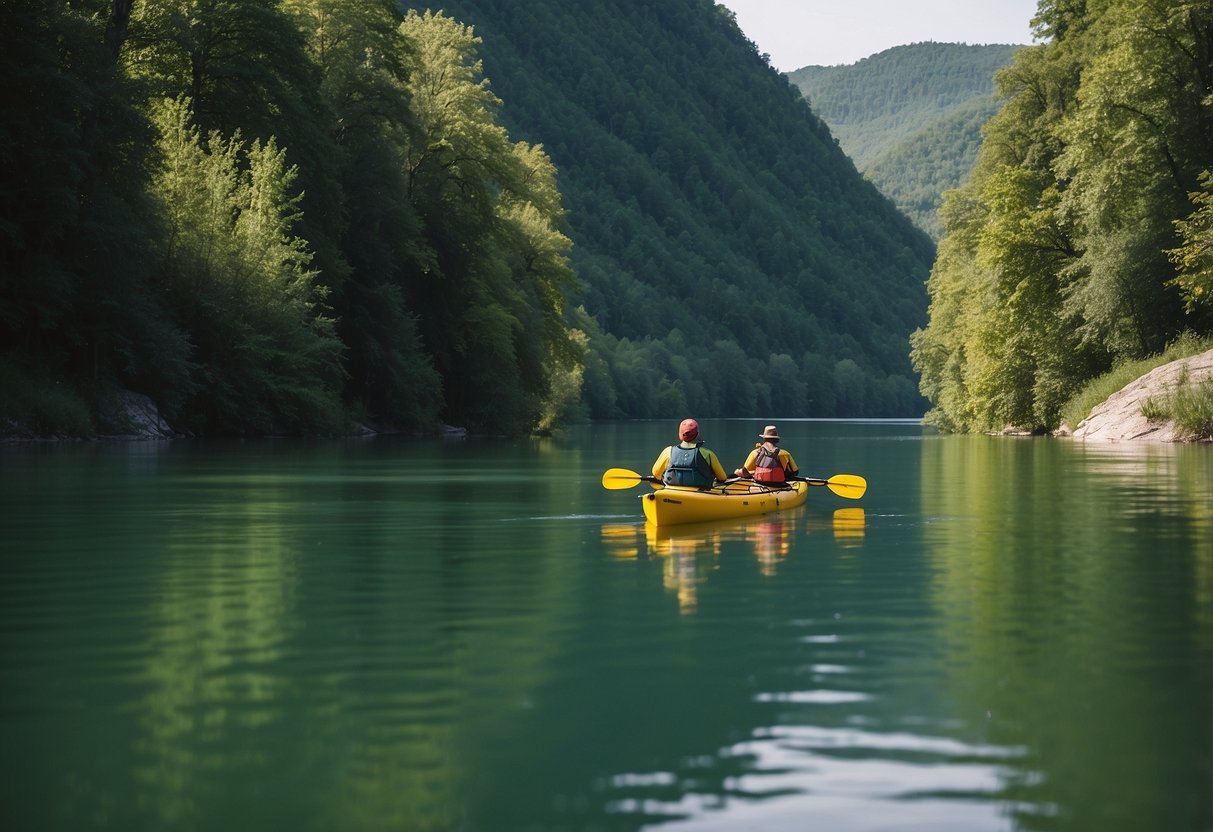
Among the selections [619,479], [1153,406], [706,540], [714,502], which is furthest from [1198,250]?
[706,540]

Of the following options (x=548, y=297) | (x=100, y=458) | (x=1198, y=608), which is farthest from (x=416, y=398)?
(x=1198, y=608)

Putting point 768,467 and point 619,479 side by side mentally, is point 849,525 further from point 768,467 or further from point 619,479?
point 619,479

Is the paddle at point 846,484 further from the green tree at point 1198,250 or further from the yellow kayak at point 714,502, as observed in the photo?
the green tree at point 1198,250

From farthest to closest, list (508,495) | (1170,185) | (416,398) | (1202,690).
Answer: (416,398)
(1170,185)
(508,495)
(1202,690)

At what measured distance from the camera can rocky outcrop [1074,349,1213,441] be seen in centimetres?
4616

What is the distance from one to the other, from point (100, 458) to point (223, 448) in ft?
25.9

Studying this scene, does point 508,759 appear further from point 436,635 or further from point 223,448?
point 223,448

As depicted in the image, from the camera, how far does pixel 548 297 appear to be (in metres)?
72.0

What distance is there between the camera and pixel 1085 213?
54.0 metres

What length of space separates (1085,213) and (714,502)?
3812 centimetres

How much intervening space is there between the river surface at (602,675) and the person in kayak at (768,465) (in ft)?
13.2

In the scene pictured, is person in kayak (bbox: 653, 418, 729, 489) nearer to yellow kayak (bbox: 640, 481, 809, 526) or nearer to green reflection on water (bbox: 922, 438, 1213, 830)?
yellow kayak (bbox: 640, 481, 809, 526)

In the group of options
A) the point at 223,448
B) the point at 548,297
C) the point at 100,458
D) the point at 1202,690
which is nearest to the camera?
the point at 1202,690

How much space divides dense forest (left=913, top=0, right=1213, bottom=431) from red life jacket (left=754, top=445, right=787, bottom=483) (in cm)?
2583
